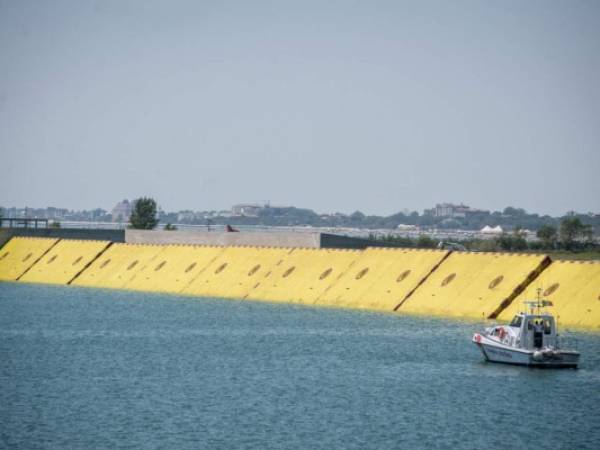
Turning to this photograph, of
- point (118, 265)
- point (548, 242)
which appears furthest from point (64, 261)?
point (548, 242)

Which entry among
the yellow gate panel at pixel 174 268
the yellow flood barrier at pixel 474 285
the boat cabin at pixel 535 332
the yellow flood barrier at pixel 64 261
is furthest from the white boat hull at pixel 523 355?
the yellow flood barrier at pixel 64 261

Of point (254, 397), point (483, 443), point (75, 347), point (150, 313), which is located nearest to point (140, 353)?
point (75, 347)

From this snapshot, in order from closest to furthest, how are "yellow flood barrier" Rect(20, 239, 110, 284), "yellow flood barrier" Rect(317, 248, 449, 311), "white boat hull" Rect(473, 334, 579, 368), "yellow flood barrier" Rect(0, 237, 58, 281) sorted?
"white boat hull" Rect(473, 334, 579, 368) → "yellow flood barrier" Rect(317, 248, 449, 311) → "yellow flood barrier" Rect(20, 239, 110, 284) → "yellow flood barrier" Rect(0, 237, 58, 281)

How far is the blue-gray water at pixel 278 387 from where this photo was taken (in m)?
36.2

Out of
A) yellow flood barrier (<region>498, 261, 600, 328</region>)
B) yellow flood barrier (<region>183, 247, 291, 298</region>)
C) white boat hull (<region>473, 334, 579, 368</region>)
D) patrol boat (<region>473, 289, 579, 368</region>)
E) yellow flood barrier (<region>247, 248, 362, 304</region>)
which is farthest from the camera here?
yellow flood barrier (<region>183, 247, 291, 298</region>)

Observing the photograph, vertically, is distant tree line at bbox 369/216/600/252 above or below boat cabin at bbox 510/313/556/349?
above

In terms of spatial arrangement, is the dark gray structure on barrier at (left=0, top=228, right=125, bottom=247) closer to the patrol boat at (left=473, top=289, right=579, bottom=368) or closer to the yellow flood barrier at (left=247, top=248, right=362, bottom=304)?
the yellow flood barrier at (left=247, top=248, right=362, bottom=304)

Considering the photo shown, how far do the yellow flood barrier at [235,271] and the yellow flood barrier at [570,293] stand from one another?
21.5 m

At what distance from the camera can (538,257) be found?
67125 millimetres

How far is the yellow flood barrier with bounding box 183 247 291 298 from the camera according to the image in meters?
80.1

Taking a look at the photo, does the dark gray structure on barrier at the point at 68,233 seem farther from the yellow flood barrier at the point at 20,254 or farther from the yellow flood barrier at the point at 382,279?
the yellow flood barrier at the point at 382,279

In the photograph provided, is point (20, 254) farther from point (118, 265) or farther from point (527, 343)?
point (527, 343)

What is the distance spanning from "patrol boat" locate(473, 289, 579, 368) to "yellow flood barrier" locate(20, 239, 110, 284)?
163 ft

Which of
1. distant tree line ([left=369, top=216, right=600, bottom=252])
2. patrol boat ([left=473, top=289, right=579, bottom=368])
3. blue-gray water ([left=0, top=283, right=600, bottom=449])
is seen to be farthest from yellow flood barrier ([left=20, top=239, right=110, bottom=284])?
distant tree line ([left=369, top=216, right=600, bottom=252])
